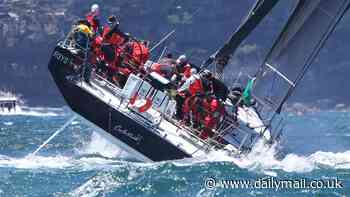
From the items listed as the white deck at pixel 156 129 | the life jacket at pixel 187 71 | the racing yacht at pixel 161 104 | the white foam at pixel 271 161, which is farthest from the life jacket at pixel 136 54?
the white foam at pixel 271 161

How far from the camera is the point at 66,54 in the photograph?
24188 mm

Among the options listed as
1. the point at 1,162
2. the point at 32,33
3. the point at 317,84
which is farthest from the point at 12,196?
the point at 317,84

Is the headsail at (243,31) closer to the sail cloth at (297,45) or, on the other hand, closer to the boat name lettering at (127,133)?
the sail cloth at (297,45)

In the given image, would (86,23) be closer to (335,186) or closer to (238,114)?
(238,114)

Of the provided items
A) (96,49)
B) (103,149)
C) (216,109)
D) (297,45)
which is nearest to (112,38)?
(96,49)

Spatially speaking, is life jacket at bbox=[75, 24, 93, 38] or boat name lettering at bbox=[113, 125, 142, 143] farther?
life jacket at bbox=[75, 24, 93, 38]

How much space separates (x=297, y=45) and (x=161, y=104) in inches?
173

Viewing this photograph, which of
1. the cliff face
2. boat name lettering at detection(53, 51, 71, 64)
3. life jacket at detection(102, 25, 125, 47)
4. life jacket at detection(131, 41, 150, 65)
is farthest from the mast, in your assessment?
the cliff face

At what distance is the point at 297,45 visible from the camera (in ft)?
84.2

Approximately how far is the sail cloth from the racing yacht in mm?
27

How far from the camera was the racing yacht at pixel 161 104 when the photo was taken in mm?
22781

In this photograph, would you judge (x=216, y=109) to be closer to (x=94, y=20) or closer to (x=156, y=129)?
(x=156, y=129)

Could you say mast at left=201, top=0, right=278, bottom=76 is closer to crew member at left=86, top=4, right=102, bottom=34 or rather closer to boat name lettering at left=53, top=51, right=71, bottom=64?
crew member at left=86, top=4, right=102, bottom=34

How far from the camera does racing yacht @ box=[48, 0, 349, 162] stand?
22.8 meters
